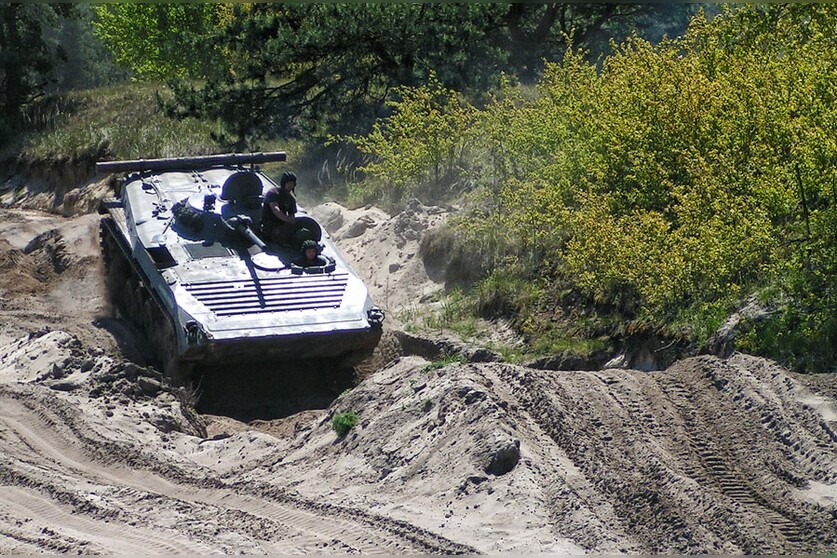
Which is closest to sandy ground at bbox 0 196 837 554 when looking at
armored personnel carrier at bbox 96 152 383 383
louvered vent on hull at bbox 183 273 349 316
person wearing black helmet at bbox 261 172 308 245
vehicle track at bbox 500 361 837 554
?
vehicle track at bbox 500 361 837 554

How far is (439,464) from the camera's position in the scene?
10.9 meters

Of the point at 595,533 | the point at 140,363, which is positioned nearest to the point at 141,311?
the point at 140,363

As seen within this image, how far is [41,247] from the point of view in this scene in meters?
21.0

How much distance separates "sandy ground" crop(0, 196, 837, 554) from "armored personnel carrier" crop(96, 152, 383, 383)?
71 cm

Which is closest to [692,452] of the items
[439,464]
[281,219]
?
[439,464]

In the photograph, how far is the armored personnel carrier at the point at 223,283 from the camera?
47.8ft

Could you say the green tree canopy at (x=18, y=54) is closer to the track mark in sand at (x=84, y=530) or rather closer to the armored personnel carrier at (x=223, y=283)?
the armored personnel carrier at (x=223, y=283)

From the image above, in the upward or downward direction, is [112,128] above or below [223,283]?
below

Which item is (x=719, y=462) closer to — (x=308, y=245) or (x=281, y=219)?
(x=308, y=245)

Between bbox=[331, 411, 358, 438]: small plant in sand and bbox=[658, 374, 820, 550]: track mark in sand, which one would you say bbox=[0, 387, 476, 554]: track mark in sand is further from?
bbox=[658, 374, 820, 550]: track mark in sand

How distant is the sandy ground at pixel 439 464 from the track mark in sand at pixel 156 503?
24mm

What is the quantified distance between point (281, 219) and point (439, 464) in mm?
5996

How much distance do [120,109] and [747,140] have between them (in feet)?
62.4

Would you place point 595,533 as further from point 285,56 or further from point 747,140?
point 285,56
